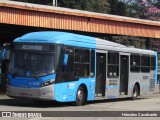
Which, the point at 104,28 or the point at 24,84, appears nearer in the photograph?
the point at 24,84

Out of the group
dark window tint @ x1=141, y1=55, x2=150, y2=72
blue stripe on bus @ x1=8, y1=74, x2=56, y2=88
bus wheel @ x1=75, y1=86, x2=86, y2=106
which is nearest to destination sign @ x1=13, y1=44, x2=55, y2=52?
blue stripe on bus @ x1=8, y1=74, x2=56, y2=88

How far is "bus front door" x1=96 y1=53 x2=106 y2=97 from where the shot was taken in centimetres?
2125

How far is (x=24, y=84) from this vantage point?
18000mm

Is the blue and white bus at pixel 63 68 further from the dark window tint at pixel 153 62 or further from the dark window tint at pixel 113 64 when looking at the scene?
the dark window tint at pixel 153 62

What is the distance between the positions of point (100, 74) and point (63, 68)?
3.58 meters

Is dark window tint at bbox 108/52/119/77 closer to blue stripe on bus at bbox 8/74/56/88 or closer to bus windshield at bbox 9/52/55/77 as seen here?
bus windshield at bbox 9/52/55/77

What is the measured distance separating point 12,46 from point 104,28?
1218 centimetres

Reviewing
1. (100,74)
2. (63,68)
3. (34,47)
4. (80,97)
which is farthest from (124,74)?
(34,47)

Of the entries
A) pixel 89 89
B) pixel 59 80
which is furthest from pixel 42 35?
pixel 89 89

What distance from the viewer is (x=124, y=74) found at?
23.9 m

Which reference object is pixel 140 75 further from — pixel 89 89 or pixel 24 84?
pixel 24 84

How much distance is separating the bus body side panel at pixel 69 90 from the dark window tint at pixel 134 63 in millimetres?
4689

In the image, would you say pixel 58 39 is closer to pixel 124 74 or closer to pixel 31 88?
pixel 31 88

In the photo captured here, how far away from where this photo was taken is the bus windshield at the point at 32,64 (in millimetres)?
17906
